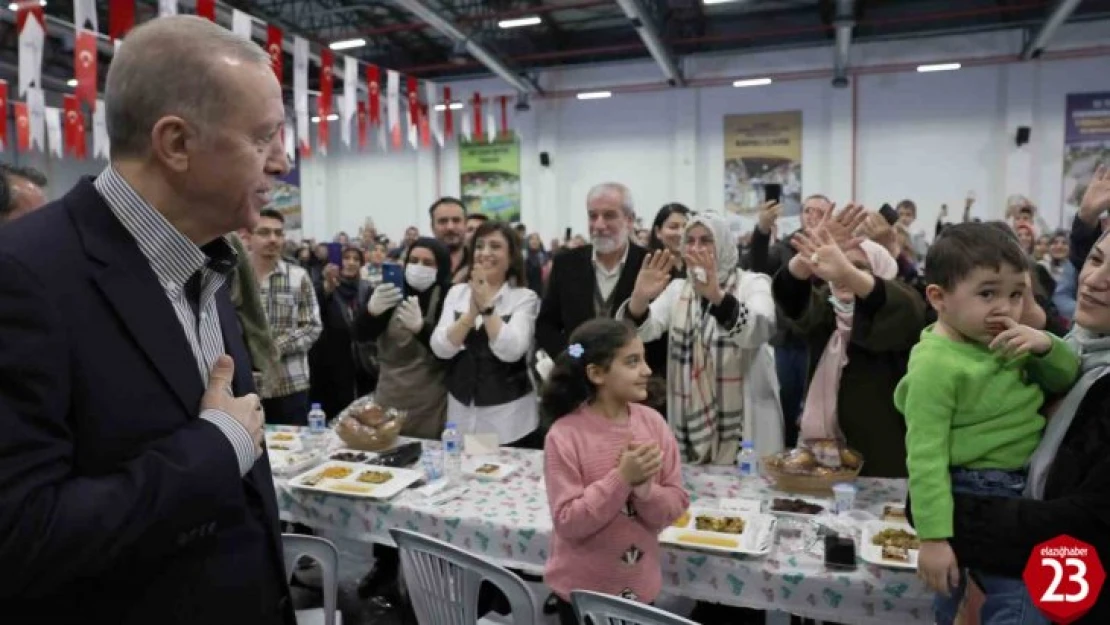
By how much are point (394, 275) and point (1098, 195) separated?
107 inches

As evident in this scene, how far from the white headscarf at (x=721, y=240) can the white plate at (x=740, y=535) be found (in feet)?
3.43

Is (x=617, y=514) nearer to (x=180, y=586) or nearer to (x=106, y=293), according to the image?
(x=180, y=586)

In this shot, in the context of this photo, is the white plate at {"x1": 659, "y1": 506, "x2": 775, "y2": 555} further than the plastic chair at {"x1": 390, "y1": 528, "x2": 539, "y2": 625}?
Yes

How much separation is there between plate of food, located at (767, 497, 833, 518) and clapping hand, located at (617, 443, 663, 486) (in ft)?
2.17

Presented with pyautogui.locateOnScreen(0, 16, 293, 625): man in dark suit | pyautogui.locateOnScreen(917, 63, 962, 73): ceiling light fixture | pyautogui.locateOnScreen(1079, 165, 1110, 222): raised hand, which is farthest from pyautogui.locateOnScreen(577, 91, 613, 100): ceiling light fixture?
pyautogui.locateOnScreen(0, 16, 293, 625): man in dark suit

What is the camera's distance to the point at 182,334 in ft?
3.18

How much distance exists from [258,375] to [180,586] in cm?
230

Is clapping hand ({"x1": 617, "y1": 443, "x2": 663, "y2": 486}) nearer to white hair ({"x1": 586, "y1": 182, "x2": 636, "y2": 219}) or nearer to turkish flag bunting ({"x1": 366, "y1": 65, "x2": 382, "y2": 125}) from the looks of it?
white hair ({"x1": 586, "y1": 182, "x2": 636, "y2": 219})

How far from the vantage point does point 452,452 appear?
2.88 meters

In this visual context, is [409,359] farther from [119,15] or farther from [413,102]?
[413,102]

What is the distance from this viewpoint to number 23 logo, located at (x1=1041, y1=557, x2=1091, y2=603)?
4.29 ft

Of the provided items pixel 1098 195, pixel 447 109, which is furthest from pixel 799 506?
pixel 447 109

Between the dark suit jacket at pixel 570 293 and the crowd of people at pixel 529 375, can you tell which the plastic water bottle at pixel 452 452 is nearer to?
the crowd of people at pixel 529 375

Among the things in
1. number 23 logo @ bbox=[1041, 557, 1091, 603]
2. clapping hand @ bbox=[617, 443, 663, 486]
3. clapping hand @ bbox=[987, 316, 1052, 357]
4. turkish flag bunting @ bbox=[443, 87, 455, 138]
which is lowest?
number 23 logo @ bbox=[1041, 557, 1091, 603]
